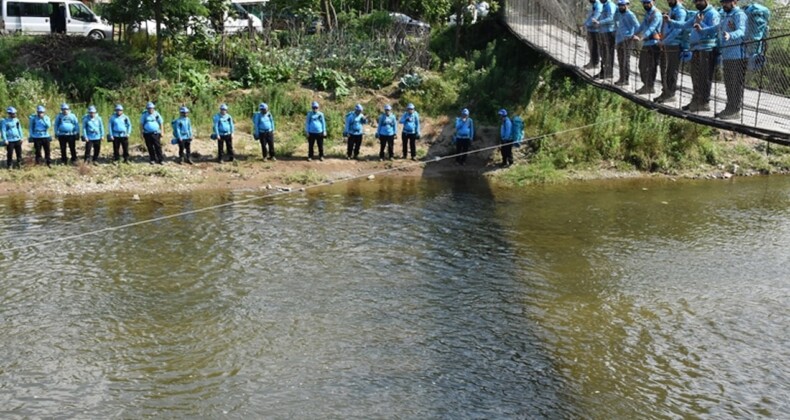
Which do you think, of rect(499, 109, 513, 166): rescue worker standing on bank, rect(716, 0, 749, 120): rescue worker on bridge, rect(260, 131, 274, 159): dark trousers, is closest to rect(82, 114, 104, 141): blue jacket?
rect(260, 131, 274, 159): dark trousers

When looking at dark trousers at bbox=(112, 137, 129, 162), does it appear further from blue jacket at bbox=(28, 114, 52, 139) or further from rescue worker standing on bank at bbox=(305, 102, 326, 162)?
rescue worker standing on bank at bbox=(305, 102, 326, 162)

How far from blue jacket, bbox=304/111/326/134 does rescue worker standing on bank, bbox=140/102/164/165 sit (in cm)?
326

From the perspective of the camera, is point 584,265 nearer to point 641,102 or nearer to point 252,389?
point 641,102

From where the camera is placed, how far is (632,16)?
15.1m

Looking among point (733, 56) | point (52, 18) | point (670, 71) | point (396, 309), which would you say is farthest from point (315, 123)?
point (52, 18)

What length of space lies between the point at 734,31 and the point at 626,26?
3389 mm

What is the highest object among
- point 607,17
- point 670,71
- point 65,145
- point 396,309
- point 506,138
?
point 607,17

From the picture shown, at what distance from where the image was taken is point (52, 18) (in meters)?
28.1

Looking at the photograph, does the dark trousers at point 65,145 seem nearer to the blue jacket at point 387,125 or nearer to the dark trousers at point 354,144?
the dark trousers at point 354,144

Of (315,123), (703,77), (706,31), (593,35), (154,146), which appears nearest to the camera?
(706,31)

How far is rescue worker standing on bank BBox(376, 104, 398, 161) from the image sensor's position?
20703 millimetres

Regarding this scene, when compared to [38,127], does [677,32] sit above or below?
above

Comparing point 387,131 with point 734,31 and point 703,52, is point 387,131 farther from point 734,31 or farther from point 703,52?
point 734,31

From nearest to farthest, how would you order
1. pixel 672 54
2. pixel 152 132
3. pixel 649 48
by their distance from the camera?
pixel 672 54 → pixel 649 48 → pixel 152 132
